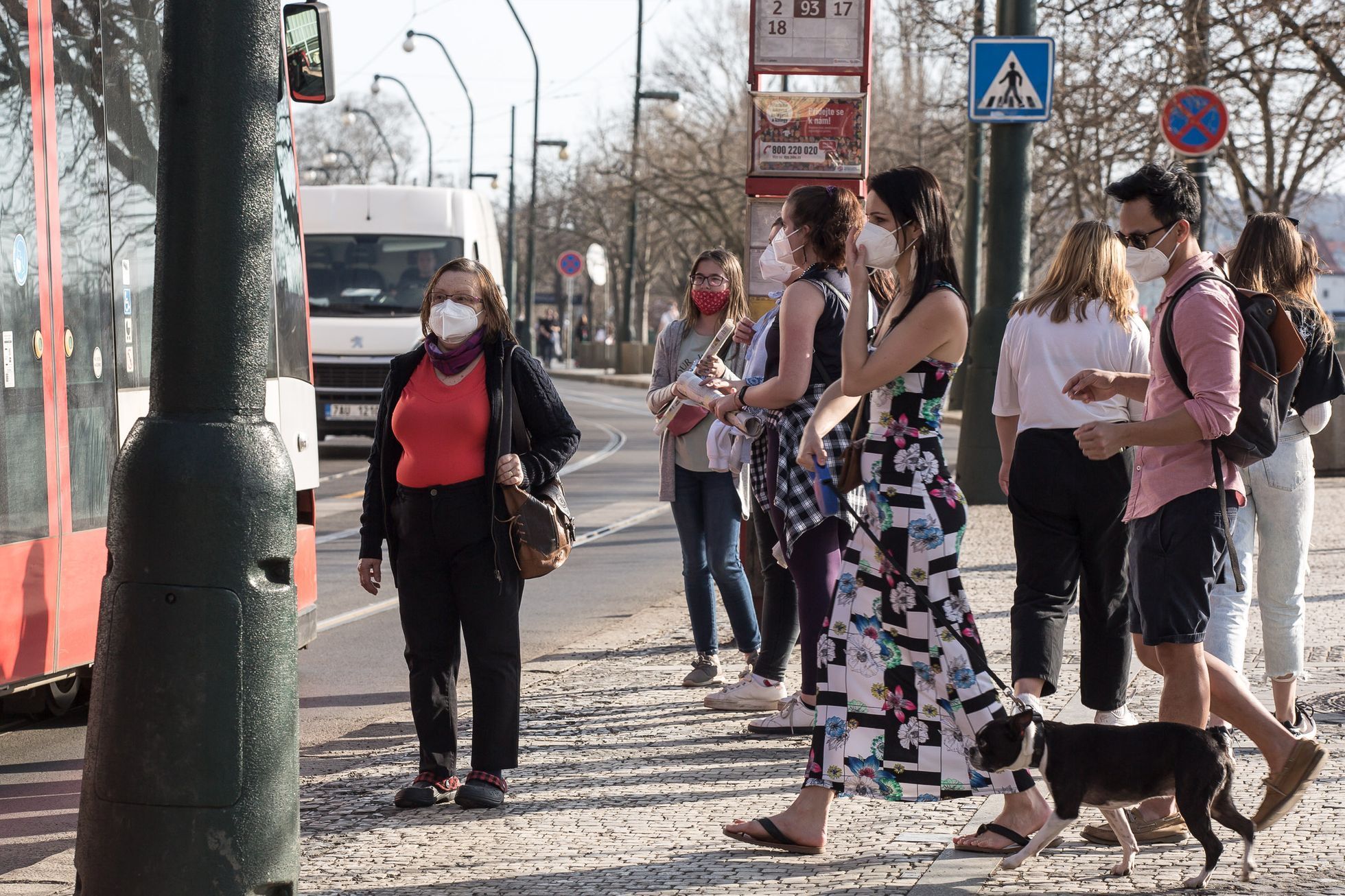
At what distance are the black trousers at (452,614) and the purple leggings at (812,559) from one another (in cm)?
96

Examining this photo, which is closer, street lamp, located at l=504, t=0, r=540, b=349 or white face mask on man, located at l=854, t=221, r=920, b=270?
white face mask on man, located at l=854, t=221, r=920, b=270

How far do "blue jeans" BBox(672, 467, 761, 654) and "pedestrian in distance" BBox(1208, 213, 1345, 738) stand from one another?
2123 millimetres

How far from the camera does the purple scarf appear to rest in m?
5.50

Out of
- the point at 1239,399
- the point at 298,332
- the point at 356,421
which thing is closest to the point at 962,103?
the point at 356,421

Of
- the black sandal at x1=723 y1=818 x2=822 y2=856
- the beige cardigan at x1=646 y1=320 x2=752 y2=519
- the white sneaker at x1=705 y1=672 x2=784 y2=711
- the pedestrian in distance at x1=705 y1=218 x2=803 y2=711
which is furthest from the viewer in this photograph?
the beige cardigan at x1=646 y1=320 x2=752 y2=519

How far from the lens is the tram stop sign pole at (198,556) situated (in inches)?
151

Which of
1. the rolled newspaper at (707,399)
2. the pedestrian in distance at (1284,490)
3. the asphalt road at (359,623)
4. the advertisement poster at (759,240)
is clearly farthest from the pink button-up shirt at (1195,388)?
the advertisement poster at (759,240)

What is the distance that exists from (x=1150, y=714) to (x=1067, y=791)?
217 cm

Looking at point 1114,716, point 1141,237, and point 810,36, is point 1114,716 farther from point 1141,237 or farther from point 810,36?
point 810,36

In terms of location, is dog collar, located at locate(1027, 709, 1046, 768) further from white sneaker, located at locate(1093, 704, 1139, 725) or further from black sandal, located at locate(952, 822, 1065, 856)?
white sneaker, located at locate(1093, 704, 1139, 725)

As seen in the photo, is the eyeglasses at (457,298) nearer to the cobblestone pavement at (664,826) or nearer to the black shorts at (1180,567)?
the cobblestone pavement at (664,826)

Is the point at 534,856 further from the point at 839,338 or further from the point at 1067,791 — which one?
the point at 839,338

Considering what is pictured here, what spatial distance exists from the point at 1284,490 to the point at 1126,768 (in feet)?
6.34

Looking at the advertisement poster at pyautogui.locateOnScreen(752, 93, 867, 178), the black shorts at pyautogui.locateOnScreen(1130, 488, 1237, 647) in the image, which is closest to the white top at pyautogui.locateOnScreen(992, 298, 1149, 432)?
the black shorts at pyautogui.locateOnScreen(1130, 488, 1237, 647)
